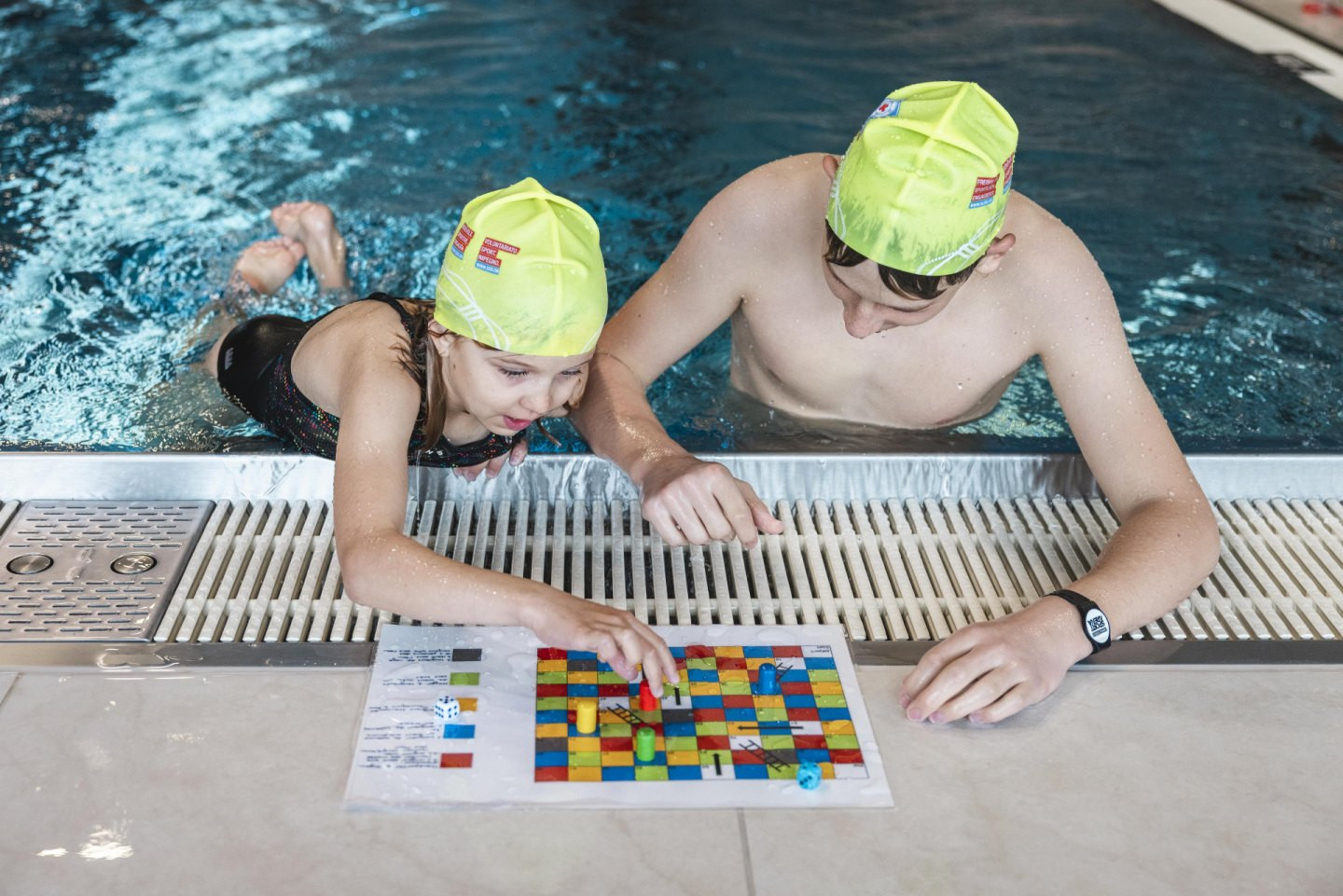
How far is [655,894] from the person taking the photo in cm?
139

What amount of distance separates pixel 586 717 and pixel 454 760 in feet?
0.58

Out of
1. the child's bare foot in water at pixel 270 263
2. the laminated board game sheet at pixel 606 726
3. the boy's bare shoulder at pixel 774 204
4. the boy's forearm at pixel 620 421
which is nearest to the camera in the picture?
the laminated board game sheet at pixel 606 726

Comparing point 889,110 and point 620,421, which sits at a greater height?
point 889,110

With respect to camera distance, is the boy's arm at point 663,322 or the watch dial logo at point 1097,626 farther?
the boy's arm at point 663,322

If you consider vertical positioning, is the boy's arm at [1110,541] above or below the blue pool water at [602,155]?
above

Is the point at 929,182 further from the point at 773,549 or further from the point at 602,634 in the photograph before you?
the point at 602,634

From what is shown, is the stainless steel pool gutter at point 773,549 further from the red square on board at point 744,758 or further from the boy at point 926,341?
the red square on board at point 744,758

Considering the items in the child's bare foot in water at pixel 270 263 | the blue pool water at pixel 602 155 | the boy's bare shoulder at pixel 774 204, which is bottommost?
the blue pool water at pixel 602 155

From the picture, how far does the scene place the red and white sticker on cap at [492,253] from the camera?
5.97 feet

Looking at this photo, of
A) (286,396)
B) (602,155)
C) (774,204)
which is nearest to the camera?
(774,204)

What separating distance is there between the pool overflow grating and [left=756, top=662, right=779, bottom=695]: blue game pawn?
179 millimetres

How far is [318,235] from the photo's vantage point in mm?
3170

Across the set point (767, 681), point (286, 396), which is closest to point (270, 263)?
point (286, 396)

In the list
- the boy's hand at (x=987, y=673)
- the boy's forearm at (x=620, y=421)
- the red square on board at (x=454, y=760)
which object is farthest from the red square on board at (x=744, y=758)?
the boy's forearm at (x=620, y=421)
